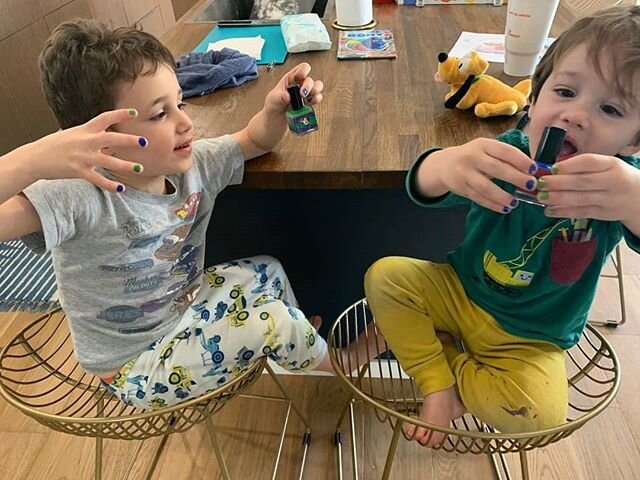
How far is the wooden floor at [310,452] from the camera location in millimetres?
1374

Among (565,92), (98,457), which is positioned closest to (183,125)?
(565,92)

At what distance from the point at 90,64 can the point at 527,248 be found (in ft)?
2.52

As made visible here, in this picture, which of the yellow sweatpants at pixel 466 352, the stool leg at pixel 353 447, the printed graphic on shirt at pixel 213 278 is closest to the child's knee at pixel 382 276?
the yellow sweatpants at pixel 466 352

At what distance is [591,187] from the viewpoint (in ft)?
2.10

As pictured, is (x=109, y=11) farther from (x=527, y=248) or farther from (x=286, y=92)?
(x=527, y=248)

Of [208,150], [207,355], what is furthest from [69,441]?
[208,150]

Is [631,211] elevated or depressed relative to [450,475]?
elevated

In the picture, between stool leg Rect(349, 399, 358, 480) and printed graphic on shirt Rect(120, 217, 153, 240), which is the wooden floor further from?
printed graphic on shirt Rect(120, 217, 153, 240)

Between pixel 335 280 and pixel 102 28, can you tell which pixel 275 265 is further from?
pixel 102 28

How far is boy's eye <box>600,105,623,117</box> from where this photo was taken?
2.39 ft

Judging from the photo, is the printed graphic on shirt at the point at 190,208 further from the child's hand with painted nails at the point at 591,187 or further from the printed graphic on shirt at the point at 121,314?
the child's hand with painted nails at the point at 591,187

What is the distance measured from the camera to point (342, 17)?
5.05ft

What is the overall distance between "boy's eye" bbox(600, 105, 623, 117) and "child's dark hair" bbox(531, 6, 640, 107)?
0.02m

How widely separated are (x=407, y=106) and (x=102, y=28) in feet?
1.95
